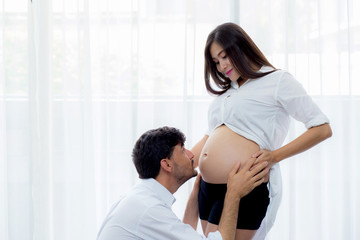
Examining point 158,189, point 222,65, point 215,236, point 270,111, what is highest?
point 222,65

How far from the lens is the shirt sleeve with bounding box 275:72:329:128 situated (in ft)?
4.99

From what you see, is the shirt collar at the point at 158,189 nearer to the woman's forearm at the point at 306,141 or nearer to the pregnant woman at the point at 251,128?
the pregnant woman at the point at 251,128

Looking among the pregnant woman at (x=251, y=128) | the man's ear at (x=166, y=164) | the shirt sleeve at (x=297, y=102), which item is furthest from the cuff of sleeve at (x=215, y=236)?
the shirt sleeve at (x=297, y=102)

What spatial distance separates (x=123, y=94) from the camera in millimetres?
Answer: 2289

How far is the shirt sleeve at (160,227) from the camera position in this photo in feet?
4.30

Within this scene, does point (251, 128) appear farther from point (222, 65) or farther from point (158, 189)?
point (158, 189)


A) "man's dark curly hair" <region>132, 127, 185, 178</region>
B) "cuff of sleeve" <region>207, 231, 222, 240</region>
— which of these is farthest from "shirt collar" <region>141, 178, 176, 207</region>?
"cuff of sleeve" <region>207, 231, 222, 240</region>

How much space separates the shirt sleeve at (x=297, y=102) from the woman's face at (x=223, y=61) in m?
0.18

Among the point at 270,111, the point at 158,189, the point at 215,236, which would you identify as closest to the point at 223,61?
the point at 270,111

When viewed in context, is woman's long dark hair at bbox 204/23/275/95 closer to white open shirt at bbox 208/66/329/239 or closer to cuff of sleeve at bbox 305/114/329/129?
white open shirt at bbox 208/66/329/239

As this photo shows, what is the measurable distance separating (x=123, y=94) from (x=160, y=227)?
111cm

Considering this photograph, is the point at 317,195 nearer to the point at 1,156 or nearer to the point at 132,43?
the point at 132,43

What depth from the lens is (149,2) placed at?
227 cm

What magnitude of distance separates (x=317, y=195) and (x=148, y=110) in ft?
3.40
